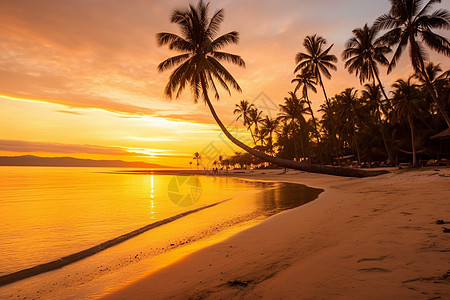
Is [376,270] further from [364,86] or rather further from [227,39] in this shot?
[364,86]

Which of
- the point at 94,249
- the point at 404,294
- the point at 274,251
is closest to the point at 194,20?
the point at 94,249

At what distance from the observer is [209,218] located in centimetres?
994

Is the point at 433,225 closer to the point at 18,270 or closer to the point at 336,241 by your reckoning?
the point at 336,241

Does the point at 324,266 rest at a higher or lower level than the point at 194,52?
lower

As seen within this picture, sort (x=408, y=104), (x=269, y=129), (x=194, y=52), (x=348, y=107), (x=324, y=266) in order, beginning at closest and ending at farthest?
(x=324, y=266)
(x=194, y=52)
(x=408, y=104)
(x=348, y=107)
(x=269, y=129)

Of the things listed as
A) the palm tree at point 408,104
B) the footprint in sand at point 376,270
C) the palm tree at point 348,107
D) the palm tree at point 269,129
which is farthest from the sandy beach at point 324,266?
the palm tree at point 269,129

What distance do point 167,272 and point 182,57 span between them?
17.9 m

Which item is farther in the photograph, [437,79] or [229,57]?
[437,79]

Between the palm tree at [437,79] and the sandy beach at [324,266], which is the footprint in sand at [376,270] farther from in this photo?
the palm tree at [437,79]

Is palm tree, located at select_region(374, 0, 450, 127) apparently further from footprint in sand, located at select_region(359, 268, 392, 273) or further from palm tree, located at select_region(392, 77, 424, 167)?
footprint in sand, located at select_region(359, 268, 392, 273)

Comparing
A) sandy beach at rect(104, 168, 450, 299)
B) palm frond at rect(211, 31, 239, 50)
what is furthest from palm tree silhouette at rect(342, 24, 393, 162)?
sandy beach at rect(104, 168, 450, 299)

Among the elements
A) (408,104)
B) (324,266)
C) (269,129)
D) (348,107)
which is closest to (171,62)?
(324,266)

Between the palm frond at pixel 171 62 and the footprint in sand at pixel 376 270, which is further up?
the palm frond at pixel 171 62

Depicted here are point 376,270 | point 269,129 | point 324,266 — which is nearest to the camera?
point 376,270
